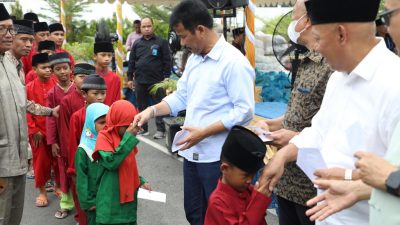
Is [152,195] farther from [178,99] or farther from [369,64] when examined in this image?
[369,64]

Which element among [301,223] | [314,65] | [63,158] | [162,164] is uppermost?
[314,65]

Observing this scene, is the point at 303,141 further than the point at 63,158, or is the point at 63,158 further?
the point at 63,158

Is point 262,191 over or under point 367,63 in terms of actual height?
under

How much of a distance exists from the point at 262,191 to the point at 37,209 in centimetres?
356

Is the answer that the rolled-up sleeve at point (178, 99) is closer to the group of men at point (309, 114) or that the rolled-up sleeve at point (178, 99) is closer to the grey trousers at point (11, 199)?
the group of men at point (309, 114)

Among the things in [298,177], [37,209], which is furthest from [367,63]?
Result: [37,209]

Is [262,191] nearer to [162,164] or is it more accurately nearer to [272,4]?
[162,164]

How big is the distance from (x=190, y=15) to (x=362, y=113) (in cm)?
152

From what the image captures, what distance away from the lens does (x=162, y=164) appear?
259 inches

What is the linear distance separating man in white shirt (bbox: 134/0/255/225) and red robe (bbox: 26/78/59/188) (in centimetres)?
245

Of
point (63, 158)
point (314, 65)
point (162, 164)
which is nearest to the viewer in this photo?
point (314, 65)

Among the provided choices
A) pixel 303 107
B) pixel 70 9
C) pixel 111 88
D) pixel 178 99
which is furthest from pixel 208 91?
pixel 70 9

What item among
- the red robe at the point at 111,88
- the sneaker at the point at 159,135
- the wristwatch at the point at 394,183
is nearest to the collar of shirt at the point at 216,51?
the wristwatch at the point at 394,183

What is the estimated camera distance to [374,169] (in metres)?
1.32
